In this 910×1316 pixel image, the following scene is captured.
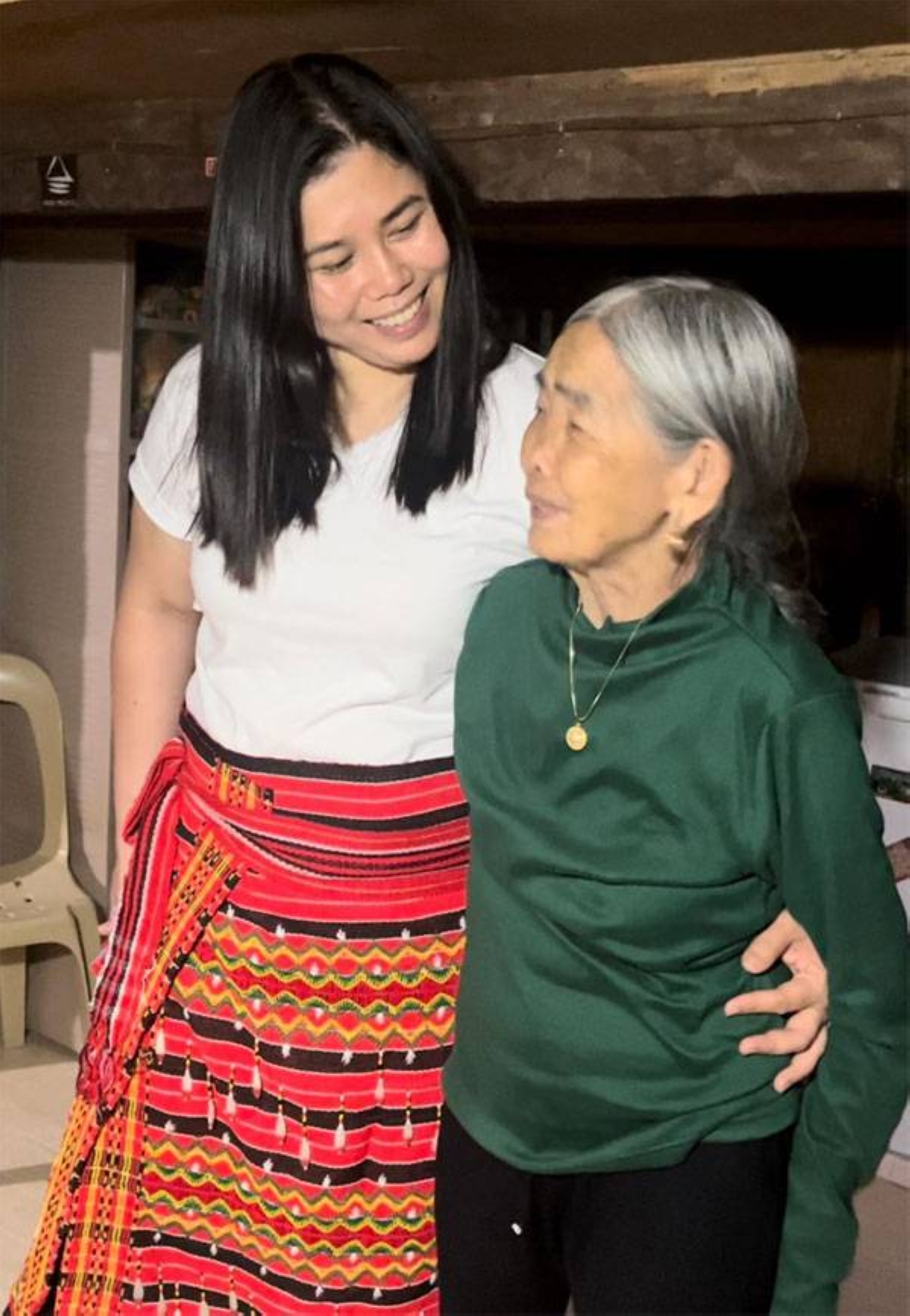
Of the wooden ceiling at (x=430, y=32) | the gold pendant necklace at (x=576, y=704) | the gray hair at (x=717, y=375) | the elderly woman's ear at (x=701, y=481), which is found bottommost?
the gold pendant necklace at (x=576, y=704)

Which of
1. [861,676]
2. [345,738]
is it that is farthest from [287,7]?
[861,676]

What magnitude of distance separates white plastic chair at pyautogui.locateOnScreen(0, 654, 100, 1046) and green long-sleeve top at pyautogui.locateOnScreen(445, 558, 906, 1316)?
6.24ft

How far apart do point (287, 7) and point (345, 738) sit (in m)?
0.72

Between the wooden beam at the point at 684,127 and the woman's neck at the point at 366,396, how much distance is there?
0.45 m

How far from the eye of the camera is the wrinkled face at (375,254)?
1.45m

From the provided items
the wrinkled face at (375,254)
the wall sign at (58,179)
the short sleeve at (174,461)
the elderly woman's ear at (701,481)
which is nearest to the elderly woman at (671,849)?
the elderly woman's ear at (701,481)

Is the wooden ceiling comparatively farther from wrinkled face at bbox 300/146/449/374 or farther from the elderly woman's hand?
the elderly woman's hand

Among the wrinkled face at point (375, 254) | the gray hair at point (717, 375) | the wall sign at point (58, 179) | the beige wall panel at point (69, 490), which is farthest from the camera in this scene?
the beige wall panel at point (69, 490)

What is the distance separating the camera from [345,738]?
59.9 inches

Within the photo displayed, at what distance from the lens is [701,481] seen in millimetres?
1219

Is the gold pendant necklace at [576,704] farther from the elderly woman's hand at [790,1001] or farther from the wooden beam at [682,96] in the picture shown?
the wooden beam at [682,96]

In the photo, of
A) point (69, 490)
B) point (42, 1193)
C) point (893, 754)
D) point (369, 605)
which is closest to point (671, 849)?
point (369, 605)

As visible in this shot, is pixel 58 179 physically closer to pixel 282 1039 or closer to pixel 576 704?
pixel 282 1039

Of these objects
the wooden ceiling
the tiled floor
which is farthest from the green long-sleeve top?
the tiled floor
